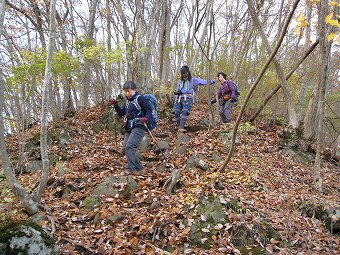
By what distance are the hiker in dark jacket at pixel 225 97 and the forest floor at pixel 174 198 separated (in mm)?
855

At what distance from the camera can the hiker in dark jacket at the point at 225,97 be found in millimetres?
8164

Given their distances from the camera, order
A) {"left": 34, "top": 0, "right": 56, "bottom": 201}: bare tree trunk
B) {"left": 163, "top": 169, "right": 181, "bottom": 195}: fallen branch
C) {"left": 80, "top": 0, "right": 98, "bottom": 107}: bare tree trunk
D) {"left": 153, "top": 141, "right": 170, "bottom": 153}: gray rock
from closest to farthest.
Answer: {"left": 34, "top": 0, "right": 56, "bottom": 201}: bare tree trunk → {"left": 163, "top": 169, "right": 181, "bottom": 195}: fallen branch → {"left": 153, "top": 141, "right": 170, "bottom": 153}: gray rock → {"left": 80, "top": 0, "right": 98, "bottom": 107}: bare tree trunk

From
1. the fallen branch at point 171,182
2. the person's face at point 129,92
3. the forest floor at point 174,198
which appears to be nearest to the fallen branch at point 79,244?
the forest floor at point 174,198

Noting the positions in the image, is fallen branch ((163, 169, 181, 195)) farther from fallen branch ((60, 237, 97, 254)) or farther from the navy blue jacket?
fallen branch ((60, 237, 97, 254))

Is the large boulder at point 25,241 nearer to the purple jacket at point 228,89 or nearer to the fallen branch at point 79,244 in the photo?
the fallen branch at point 79,244

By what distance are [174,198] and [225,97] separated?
4.21m

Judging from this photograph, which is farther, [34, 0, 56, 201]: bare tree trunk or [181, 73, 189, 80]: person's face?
[181, 73, 189, 80]: person's face

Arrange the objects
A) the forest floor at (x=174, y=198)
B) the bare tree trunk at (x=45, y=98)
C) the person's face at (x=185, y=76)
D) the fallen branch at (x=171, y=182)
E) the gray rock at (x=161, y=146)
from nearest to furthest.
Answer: the forest floor at (x=174, y=198), the bare tree trunk at (x=45, y=98), the fallen branch at (x=171, y=182), the gray rock at (x=161, y=146), the person's face at (x=185, y=76)

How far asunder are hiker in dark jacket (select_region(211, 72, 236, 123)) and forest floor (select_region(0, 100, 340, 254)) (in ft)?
2.81

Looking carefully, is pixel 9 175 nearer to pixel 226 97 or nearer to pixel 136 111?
pixel 136 111

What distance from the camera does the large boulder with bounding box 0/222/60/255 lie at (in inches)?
121

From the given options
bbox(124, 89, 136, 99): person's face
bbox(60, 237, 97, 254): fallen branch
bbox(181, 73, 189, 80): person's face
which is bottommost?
bbox(60, 237, 97, 254): fallen branch

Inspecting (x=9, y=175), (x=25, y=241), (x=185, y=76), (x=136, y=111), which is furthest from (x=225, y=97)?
(x=25, y=241)

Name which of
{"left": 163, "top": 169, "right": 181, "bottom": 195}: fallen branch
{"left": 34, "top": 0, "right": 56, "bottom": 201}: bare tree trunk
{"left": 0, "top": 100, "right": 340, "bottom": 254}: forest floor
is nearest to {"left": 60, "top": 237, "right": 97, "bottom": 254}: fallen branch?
{"left": 0, "top": 100, "right": 340, "bottom": 254}: forest floor
